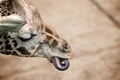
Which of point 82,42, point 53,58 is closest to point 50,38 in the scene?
point 53,58

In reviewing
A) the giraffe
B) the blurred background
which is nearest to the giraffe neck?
the giraffe

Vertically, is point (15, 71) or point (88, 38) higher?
point (88, 38)

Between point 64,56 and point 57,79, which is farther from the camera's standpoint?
point 57,79

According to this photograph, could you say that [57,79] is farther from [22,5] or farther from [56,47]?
[22,5]

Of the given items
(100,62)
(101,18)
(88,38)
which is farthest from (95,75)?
(101,18)

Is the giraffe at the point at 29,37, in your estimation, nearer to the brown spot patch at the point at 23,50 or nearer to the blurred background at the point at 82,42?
the brown spot patch at the point at 23,50
